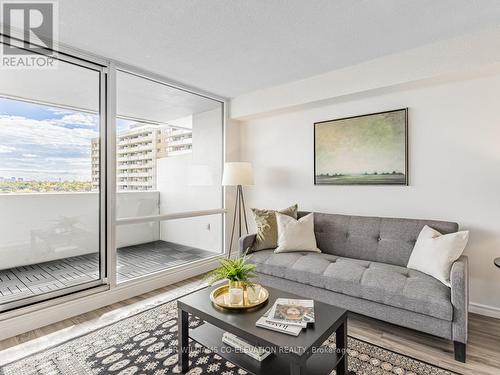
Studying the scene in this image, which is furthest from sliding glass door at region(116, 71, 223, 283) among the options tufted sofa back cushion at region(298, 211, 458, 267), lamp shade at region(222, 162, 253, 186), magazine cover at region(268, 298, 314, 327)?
magazine cover at region(268, 298, 314, 327)

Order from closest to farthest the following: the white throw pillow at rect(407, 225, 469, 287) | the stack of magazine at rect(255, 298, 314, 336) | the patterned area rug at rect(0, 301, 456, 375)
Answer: the stack of magazine at rect(255, 298, 314, 336) → the patterned area rug at rect(0, 301, 456, 375) → the white throw pillow at rect(407, 225, 469, 287)

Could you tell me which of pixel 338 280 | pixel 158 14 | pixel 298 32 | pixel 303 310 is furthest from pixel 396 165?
pixel 158 14

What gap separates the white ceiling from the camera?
6.71 feet

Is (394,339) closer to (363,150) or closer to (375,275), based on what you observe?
(375,275)

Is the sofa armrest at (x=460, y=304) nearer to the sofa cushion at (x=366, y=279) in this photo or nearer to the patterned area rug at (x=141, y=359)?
the sofa cushion at (x=366, y=279)

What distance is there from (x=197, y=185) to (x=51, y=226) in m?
1.79

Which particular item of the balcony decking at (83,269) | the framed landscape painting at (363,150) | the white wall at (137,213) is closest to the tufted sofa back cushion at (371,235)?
the framed landscape painting at (363,150)

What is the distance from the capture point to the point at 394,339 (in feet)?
7.22

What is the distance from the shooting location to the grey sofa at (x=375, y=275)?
6.35 feet

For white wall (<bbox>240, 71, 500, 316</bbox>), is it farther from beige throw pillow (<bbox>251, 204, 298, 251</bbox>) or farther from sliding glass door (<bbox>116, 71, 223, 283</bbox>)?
sliding glass door (<bbox>116, 71, 223, 283</bbox>)

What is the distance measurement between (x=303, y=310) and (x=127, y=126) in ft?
8.66

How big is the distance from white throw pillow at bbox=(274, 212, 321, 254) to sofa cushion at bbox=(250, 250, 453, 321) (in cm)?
9

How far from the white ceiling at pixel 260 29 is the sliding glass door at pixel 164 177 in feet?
1.77

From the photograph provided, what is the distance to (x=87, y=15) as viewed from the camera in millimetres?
2129
